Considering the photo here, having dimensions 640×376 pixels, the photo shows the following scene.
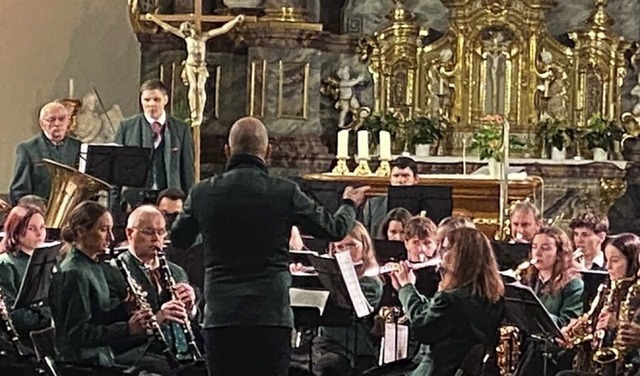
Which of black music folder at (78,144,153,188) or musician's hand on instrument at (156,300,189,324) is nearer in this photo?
musician's hand on instrument at (156,300,189,324)

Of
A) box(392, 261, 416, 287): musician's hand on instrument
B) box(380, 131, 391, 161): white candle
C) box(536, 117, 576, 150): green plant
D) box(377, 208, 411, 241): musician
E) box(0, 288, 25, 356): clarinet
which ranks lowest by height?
box(0, 288, 25, 356): clarinet

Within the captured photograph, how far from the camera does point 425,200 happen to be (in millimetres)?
10953

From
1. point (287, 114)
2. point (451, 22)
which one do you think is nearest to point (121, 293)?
point (287, 114)

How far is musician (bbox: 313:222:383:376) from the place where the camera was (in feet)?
27.8

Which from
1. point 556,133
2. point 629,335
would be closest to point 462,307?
point 629,335

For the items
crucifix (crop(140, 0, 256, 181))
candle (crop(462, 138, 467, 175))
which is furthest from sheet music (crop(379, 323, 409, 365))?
candle (crop(462, 138, 467, 175))

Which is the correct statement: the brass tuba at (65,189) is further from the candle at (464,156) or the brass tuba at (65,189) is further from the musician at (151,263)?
the candle at (464,156)

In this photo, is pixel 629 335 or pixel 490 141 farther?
pixel 490 141

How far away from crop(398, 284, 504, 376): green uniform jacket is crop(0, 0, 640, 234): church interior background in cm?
790

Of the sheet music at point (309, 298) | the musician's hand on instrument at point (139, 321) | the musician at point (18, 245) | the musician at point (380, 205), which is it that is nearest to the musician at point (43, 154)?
the musician at point (380, 205)

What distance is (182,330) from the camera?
7.96m

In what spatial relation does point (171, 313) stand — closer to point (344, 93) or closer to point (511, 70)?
point (344, 93)

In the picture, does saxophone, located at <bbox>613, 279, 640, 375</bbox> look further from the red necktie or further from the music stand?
the red necktie

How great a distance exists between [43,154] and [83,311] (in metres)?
3.85
